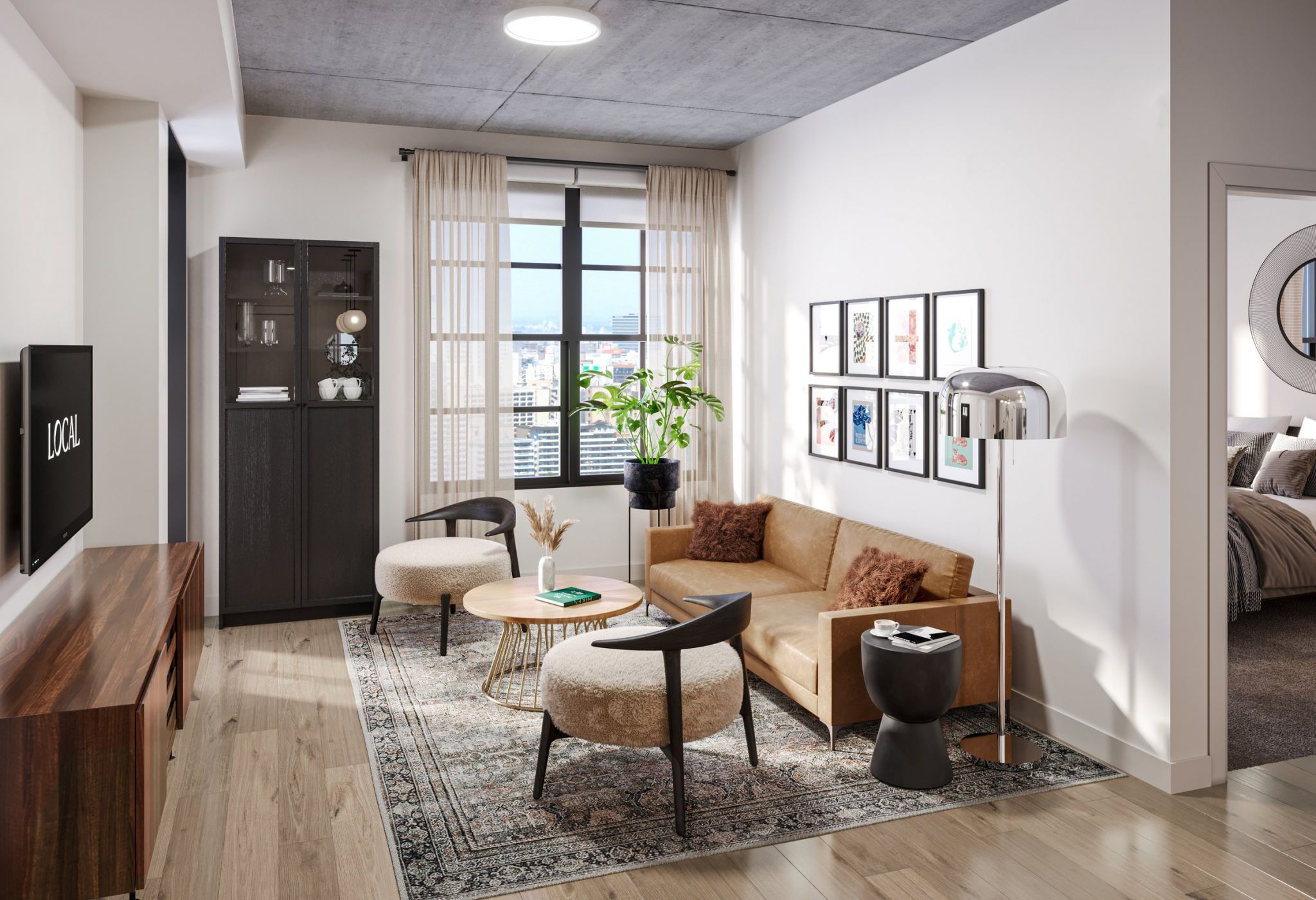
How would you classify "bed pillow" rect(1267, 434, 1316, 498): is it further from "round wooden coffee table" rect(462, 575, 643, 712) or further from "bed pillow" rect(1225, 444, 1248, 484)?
"round wooden coffee table" rect(462, 575, 643, 712)

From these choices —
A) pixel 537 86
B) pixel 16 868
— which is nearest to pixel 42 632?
pixel 16 868

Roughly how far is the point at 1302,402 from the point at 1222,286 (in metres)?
4.07

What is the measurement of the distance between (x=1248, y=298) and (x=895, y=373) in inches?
139

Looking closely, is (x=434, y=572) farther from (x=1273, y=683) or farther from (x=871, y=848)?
(x=1273, y=683)

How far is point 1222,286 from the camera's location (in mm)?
→ 3283

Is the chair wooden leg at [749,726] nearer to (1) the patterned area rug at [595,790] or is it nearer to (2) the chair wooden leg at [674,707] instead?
(1) the patterned area rug at [595,790]

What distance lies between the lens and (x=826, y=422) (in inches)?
212

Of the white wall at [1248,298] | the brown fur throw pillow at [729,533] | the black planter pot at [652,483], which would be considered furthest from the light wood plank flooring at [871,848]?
the white wall at [1248,298]

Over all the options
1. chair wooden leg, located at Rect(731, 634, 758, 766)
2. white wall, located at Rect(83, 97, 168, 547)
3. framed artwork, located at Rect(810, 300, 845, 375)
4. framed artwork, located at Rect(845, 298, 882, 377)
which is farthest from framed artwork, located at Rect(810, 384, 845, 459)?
white wall, located at Rect(83, 97, 168, 547)

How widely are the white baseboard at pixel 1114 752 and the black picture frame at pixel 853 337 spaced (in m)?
1.72

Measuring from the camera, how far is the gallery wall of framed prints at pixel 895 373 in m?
4.24

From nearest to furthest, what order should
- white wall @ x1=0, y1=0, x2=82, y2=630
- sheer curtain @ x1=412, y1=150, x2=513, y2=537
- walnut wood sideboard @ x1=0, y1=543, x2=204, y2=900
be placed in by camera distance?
walnut wood sideboard @ x1=0, y1=543, x2=204, y2=900 < white wall @ x1=0, y1=0, x2=82, y2=630 < sheer curtain @ x1=412, y1=150, x2=513, y2=537

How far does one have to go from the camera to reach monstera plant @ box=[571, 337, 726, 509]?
585 cm

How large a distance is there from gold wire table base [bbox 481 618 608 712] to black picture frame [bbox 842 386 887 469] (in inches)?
62.8
